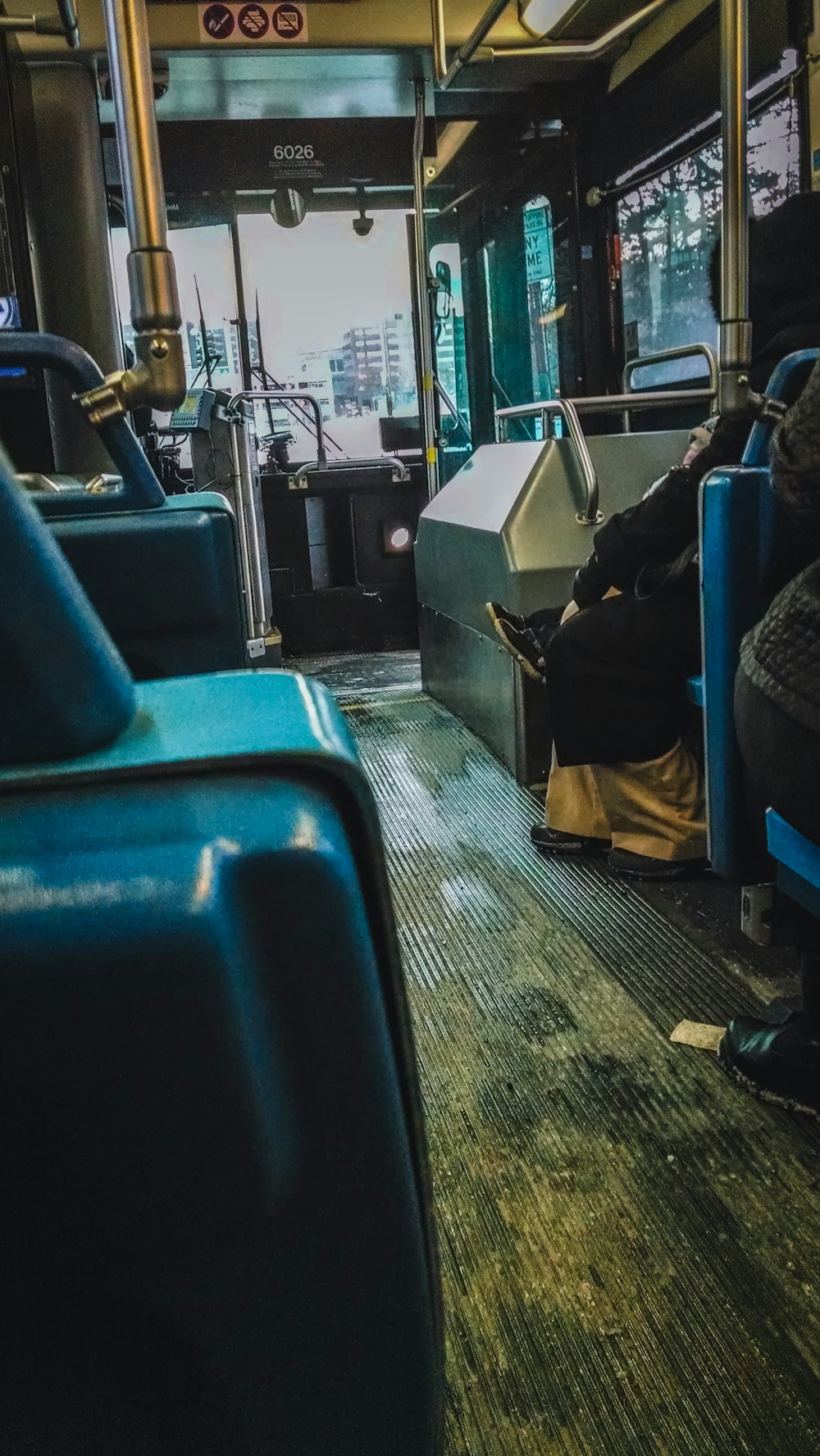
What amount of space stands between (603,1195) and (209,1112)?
1.05 metres

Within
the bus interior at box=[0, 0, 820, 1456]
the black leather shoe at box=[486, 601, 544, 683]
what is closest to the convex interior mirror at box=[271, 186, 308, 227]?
the bus interior at box=[0, 0, 820, 1456]

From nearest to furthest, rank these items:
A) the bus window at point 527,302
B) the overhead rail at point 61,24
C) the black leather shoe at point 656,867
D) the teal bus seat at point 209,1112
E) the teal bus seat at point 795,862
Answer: the teal bus seat at point 209,1112 < the teal bus seat at point 795,862 < the overhead rail at point 61,24 < the black leather shoe at point 656,867 < the bus window at point 527,302

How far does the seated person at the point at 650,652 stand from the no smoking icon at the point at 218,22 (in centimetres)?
352

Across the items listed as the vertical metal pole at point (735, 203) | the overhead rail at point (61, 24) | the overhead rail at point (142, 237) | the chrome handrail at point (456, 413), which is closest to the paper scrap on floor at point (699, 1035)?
the vertical metal pole at point (735, 203)

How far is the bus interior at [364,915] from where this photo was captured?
20.0 inches

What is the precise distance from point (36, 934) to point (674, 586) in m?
2.12

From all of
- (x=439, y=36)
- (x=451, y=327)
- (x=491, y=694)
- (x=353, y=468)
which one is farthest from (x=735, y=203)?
(x=451, y=327)

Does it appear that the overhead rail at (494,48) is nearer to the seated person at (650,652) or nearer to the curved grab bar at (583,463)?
the seated person at (650,652)

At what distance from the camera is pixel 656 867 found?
2.50 metres

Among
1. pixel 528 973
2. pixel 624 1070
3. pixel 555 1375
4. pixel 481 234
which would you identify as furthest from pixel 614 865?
pixel 481 234

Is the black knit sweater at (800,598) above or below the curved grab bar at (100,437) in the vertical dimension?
below

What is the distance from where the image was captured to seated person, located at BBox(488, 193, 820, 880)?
2.24 m

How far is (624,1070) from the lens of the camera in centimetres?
169

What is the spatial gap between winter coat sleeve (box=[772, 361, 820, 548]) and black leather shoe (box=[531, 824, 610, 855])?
1.64 metres
